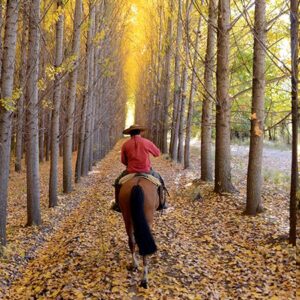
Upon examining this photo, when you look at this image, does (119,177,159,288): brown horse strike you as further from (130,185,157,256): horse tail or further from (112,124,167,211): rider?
(112,124,167,211): rider

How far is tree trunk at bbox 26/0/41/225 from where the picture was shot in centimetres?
870

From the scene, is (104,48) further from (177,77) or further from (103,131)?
(103,131)

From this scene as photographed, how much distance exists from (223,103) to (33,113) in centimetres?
516

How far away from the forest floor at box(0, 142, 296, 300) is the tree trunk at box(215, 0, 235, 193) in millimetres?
643

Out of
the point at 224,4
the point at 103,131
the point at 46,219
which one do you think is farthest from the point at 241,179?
the point at 103,131

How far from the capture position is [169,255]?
6867mm

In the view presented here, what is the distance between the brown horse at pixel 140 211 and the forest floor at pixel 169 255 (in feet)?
1.64

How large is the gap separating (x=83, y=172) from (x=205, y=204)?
31.0 ft

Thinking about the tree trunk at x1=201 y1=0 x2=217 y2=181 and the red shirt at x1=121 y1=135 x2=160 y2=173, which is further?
the tree trunk at x1=201 y1=0 x2=217 y2=181

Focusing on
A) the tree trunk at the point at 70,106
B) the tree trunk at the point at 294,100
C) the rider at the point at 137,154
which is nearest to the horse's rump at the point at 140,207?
the rider at the point at 137,154

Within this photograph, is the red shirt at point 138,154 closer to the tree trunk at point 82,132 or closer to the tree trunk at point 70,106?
the tree trunk at point 70,106

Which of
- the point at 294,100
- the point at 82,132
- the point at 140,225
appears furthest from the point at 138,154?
the point at 82,132

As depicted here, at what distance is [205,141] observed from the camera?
14180mm

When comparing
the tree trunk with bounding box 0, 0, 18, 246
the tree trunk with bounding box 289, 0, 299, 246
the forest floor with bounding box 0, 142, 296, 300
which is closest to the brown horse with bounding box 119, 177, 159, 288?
the forest floor with bounding box 0, 142, 296, 300
